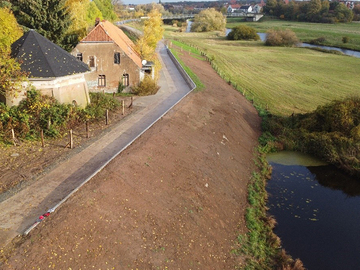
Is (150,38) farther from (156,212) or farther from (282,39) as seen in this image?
(282,39)

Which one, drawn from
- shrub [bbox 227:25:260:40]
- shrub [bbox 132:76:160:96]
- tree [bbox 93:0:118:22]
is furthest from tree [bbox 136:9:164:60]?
shrub [bbox 227:25:260:40]

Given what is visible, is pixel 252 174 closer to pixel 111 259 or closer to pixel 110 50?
pixel 111 259

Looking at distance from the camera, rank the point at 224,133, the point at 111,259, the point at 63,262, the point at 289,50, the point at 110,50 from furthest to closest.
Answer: the point at 289,50, the point at 110,50, the point at 224,133, the point at 111,259, the point at 63,262

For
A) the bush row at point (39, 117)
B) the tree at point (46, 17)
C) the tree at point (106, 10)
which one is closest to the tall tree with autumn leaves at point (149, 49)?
the tree at point (46, 17)

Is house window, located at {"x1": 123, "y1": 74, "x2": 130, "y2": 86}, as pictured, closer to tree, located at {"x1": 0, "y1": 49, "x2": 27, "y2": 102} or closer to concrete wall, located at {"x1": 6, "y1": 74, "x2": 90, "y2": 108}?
concrete wall, located at {"x1": 6, "y1": 74, "x2": 90, "y2": 108}

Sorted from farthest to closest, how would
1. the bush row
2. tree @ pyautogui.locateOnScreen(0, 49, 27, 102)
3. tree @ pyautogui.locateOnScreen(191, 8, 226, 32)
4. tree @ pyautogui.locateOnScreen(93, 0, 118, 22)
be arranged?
tree @ pyautogui.locateOnScreen(191, 8, 226, 32) < tree @ pyautogui.locateOnScreen(93, 0, 118, 22) < tree @ pyautogui.locateOnScreen(0, 49, 27, 102) < the bush row

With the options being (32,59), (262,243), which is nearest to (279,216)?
(262,243)

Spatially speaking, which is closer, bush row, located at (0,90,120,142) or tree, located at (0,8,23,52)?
bush row, located at (0,90,120,142)
